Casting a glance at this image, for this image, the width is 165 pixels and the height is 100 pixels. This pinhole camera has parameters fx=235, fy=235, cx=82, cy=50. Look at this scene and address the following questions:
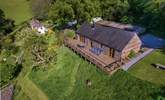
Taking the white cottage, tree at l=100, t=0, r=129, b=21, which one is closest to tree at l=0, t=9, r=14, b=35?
the white cottage

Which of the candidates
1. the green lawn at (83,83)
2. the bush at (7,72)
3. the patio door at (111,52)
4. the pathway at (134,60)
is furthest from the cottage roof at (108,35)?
the bush at (7,72)

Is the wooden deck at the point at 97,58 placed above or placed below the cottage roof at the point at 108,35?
below

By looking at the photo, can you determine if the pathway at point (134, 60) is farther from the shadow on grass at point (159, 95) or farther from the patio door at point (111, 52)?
the shadow on grass at point (159, 95)

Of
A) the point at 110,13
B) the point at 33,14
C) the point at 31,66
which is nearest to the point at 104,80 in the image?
the point at 31,66

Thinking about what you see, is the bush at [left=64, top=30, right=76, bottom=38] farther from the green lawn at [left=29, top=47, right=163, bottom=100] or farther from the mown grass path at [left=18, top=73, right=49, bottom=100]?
the mown grass path at [left=18, top=73, right=49, bottom=100]

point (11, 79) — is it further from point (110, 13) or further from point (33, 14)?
point (33, 14)
